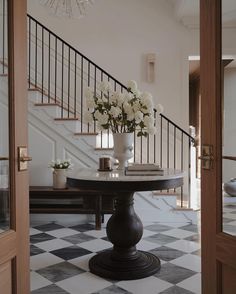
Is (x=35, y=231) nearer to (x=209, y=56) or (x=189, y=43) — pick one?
(x=209, y=56)

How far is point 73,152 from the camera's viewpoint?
4.52m

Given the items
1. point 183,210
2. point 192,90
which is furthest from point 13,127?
point 192,90

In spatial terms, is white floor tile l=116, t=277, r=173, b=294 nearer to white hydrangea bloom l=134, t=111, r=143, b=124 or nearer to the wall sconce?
white hydrangea bloom l=134, t=111, r=143, b=124

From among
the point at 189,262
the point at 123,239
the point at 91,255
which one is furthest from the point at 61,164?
the point at 189,262

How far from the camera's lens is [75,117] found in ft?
15.4

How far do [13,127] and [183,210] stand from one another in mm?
3350

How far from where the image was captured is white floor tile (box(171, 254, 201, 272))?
2.87 meters

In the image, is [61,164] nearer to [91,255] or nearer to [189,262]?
[91,255]

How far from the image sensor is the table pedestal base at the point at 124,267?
2.63 metres

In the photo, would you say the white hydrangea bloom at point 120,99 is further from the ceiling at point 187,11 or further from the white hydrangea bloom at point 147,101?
the ceiling at point 187,11

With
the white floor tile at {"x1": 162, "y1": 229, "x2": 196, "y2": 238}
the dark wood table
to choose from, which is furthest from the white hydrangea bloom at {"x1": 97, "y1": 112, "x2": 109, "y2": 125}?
the white floor tile at {"x1": 162, "y1": 229, "x2": 196, "y2": 238}

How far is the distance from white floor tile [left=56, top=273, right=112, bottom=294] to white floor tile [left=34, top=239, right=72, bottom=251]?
812 millimetres

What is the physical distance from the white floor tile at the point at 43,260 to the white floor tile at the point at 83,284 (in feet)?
1.34

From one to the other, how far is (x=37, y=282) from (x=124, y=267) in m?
0.68
